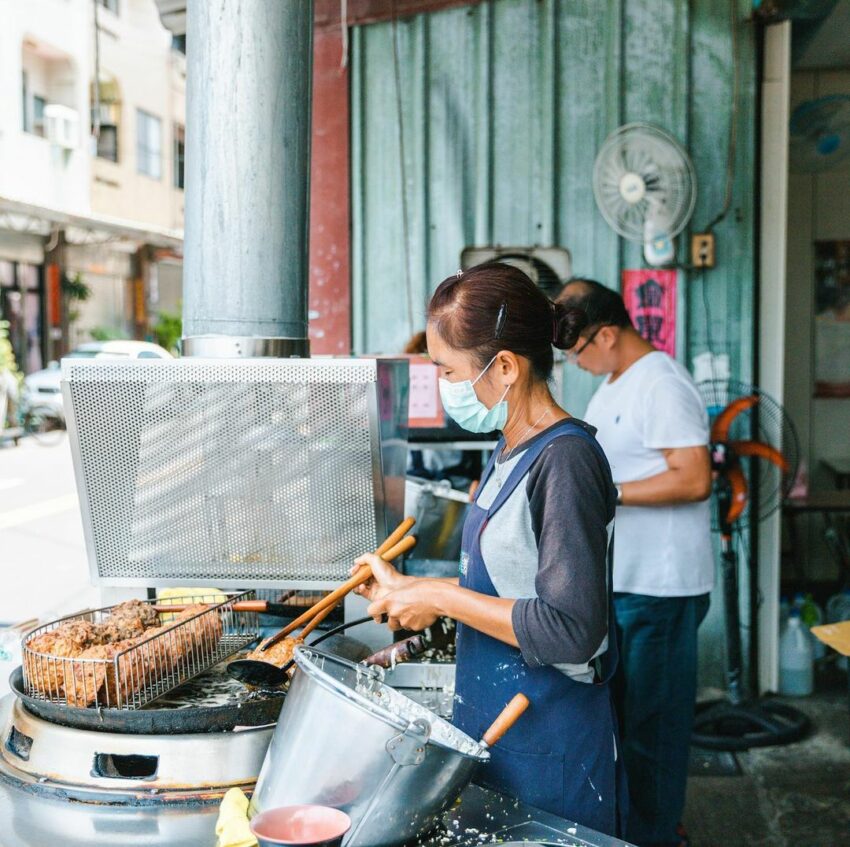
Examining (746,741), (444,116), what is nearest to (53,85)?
(444,116)

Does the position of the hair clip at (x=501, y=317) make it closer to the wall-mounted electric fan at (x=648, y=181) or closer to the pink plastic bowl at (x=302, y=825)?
the pink plastic bowl at (x=302, y=825)

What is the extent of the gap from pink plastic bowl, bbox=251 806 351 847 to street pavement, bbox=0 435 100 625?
3314mm

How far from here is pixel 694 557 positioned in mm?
3441

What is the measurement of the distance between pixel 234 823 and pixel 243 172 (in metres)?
1.59

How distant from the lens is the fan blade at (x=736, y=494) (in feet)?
15.1

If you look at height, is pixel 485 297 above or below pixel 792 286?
below

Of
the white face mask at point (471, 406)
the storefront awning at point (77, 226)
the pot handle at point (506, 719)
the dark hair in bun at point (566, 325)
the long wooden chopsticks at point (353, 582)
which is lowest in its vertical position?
the pot handle at point (506, 719)

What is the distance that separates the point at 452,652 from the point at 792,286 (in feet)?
17.1

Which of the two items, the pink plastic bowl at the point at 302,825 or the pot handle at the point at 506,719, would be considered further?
the pot handle at the point at 506,719

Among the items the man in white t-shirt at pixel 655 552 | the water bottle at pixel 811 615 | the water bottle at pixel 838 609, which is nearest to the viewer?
the man in white t-shirt at pixel 655 552

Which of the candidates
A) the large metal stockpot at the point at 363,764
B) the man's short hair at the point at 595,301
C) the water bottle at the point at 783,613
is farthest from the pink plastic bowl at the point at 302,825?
the water bottle at the point at 783,613

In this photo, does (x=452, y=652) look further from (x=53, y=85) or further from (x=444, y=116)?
(x=53, y=85)

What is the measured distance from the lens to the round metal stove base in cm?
196

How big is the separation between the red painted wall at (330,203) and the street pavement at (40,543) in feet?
6.80
